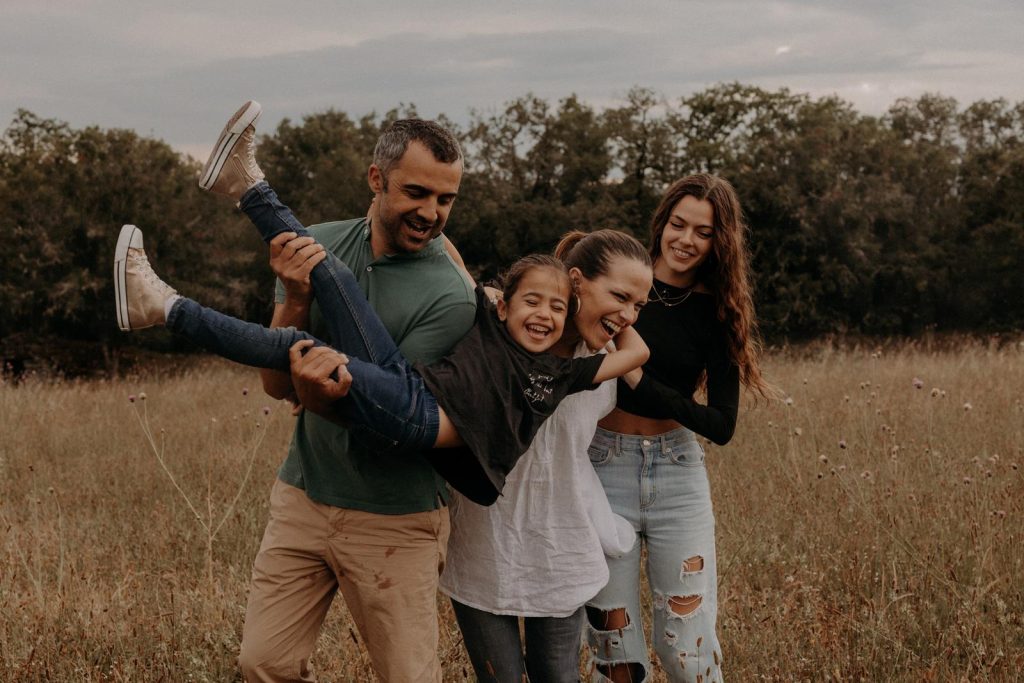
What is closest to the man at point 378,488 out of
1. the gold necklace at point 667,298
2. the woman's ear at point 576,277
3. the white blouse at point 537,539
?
the white blouse at point 537,539

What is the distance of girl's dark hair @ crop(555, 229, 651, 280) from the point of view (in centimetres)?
304

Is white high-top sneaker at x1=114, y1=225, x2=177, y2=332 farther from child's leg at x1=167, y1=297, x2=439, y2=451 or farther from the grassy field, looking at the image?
the grassy field

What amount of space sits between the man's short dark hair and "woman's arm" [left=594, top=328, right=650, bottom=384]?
0.83 m

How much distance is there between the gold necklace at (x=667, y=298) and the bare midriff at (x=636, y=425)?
1.50 feet

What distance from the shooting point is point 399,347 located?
2863 mm

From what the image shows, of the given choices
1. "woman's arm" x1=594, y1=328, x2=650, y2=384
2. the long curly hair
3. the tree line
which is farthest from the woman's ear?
the tree line

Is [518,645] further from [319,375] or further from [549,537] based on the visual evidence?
[319,375]

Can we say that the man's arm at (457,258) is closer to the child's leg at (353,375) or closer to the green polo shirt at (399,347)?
the green polo shirt at (399,347)

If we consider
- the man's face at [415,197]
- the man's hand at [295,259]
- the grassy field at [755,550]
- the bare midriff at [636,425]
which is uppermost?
the man's face at [415,197]

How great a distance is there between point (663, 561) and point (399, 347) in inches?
49.2

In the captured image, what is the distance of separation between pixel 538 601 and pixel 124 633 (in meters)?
2.29

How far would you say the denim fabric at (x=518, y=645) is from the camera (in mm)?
2883

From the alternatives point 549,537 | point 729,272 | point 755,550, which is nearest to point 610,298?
point 729,272

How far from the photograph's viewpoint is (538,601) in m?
2.86
